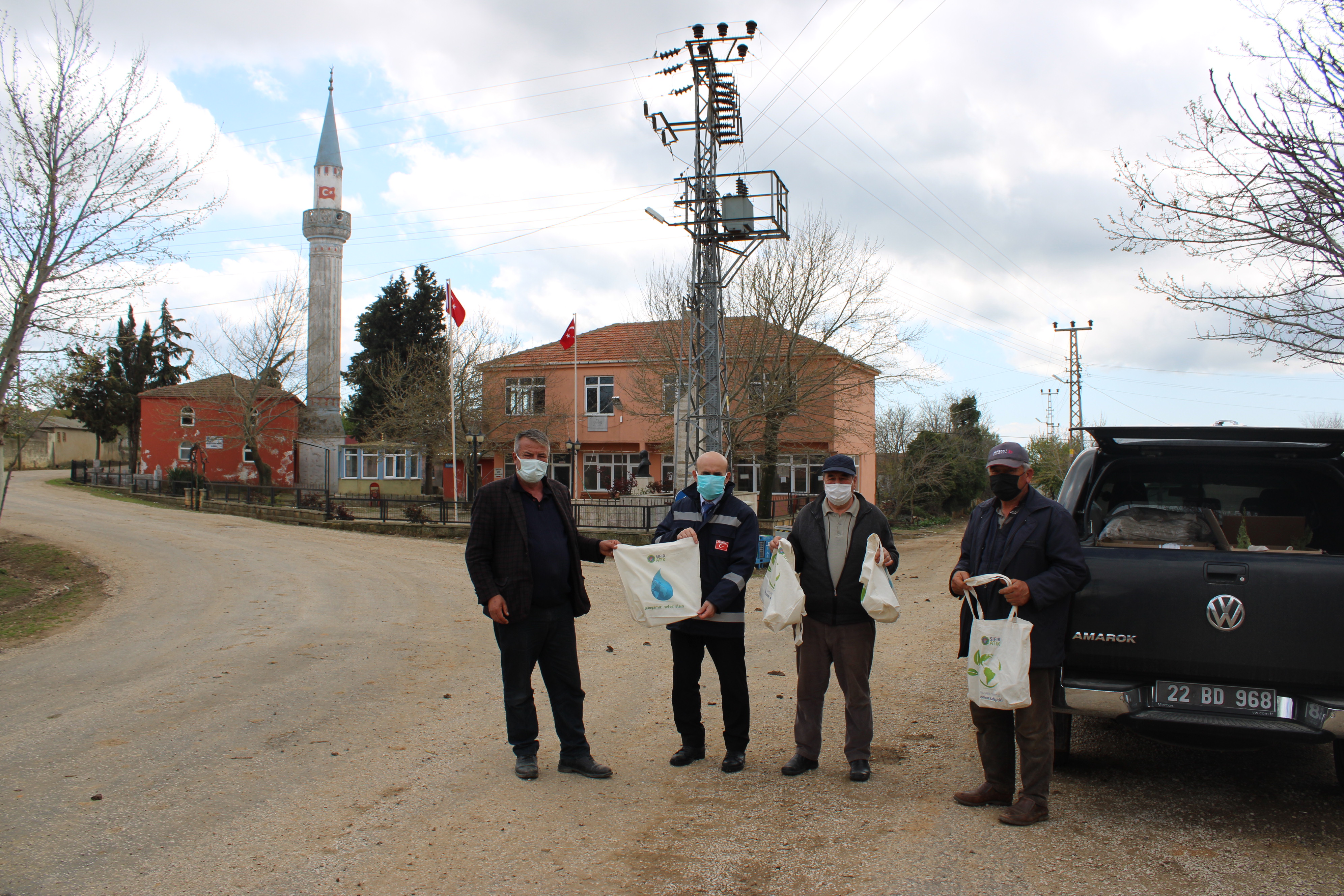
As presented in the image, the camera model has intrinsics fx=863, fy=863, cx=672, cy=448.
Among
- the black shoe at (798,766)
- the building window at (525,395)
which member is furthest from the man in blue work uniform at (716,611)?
the building window at (525,395)

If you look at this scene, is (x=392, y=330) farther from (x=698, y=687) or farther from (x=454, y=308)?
(x=698, y=687)

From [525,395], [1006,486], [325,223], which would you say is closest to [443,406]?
[525,395]

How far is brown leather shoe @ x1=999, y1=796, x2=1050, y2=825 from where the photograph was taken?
14.1ft

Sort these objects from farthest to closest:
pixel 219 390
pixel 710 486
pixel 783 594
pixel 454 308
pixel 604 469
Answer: pixel 219 390
pixel 604 469
pixel 454 308
pixel 710 486
pixel 783 594

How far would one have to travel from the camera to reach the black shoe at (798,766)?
5137 millimetres

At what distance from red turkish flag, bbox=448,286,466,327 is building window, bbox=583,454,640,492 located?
45.8 feet

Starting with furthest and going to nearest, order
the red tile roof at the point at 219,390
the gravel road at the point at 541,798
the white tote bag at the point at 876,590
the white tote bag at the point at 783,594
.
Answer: the red tile roof at the point at 219,390 < the white tote bag at the point at 783,594 < the white tote bag at the point at 876,590 < the gravel road at the point at 541,798

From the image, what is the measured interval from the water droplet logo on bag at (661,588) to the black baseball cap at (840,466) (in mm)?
1174

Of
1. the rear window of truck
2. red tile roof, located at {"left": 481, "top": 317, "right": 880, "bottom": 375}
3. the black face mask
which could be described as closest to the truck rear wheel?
the rear window of truck

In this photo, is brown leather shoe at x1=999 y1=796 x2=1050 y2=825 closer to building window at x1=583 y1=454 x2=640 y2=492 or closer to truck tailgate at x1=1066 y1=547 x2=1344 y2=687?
truck tailgate at x1=1066 y1=547 x2=1344 y2=687

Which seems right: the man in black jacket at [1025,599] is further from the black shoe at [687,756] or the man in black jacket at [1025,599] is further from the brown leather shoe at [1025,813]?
the black shoe at [687,756]

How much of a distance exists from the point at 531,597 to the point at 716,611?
112cm

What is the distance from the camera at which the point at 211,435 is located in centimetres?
4856

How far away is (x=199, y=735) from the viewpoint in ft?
19.2
